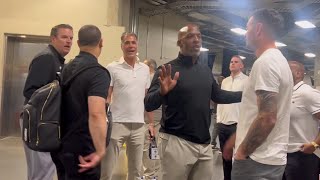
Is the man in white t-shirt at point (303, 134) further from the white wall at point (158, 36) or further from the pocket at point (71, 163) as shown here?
the white wall at point (158, 36)

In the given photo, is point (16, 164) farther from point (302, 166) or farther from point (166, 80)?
point (302, 166)

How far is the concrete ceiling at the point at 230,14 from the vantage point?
8.22 metres

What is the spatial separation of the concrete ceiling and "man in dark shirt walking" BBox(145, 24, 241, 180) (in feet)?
7.35

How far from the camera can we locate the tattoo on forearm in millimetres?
1981

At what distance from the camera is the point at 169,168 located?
107 inches

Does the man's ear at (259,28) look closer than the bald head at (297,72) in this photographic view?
Yes

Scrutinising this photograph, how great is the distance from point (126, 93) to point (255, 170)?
2.13 m

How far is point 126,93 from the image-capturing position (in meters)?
3.98

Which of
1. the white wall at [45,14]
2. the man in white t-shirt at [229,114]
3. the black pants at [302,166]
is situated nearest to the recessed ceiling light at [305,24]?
the white wall at [45,14]

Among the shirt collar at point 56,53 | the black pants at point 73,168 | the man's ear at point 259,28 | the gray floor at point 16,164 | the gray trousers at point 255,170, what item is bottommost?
the gray floor at point 16,164

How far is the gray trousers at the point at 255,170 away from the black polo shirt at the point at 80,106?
89 cm

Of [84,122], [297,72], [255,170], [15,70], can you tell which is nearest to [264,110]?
[255,170]

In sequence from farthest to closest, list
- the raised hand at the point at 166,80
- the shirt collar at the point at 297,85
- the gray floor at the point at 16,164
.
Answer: the gray floor at the point at 16,164
the shirt collar at the point at 297,85
the raised hand at the point at 166,80

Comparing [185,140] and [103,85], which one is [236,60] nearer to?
[185,140]
